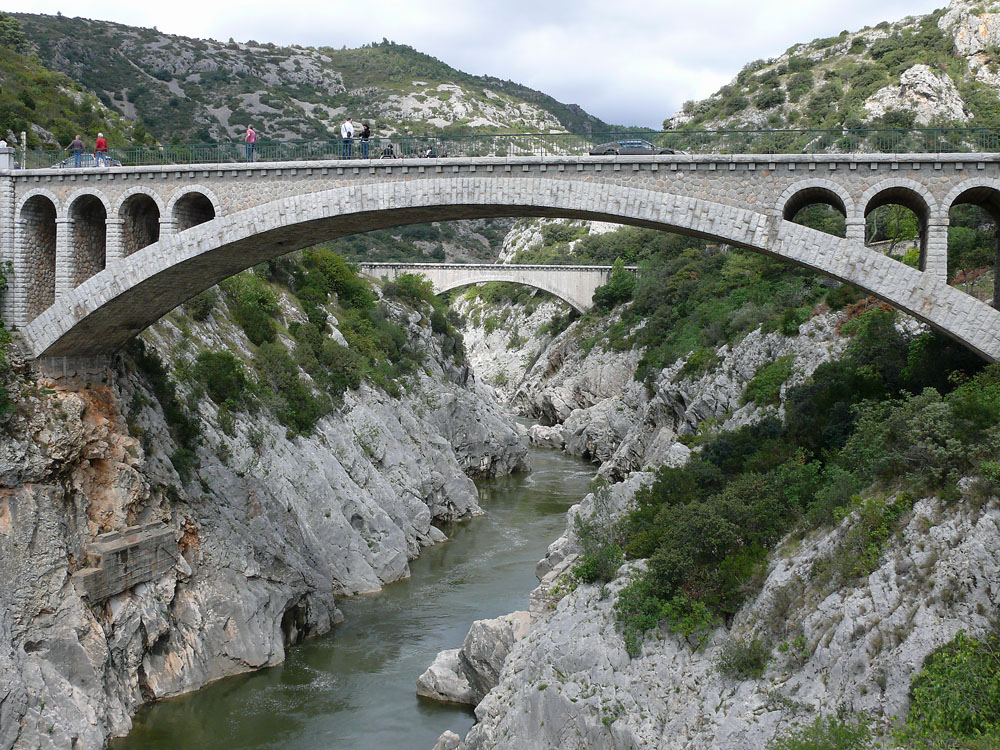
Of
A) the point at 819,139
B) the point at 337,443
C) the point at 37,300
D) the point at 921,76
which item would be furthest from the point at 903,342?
the point at 921,76

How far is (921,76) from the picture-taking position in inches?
2366

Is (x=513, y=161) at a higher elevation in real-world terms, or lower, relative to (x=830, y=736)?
higher

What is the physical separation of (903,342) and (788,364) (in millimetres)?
6634

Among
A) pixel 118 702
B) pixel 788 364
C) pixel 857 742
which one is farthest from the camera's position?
pixel 788 364

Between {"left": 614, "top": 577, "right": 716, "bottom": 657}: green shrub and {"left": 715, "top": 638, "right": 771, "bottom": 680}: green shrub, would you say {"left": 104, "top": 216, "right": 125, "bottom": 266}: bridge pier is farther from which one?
{"left": 715, "top": 638, "right": 771, "bottom": 680}: green shrub

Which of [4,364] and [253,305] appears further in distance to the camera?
[253,305]

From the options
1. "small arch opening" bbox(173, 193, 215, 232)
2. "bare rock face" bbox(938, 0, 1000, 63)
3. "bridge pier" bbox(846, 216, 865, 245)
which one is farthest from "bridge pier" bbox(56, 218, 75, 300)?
"bare rock face" bbox(938, 0, 1000, 63)

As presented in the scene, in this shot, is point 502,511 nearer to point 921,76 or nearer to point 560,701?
point 560,701

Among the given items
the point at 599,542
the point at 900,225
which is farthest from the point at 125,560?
the point at 900,225

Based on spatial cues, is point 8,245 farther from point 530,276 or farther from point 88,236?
point 530,276

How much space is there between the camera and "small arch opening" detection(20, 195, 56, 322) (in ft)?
72.2

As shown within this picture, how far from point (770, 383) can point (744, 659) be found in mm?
16004

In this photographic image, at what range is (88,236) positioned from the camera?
2230cm

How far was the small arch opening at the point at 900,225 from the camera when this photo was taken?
17.2 meters
